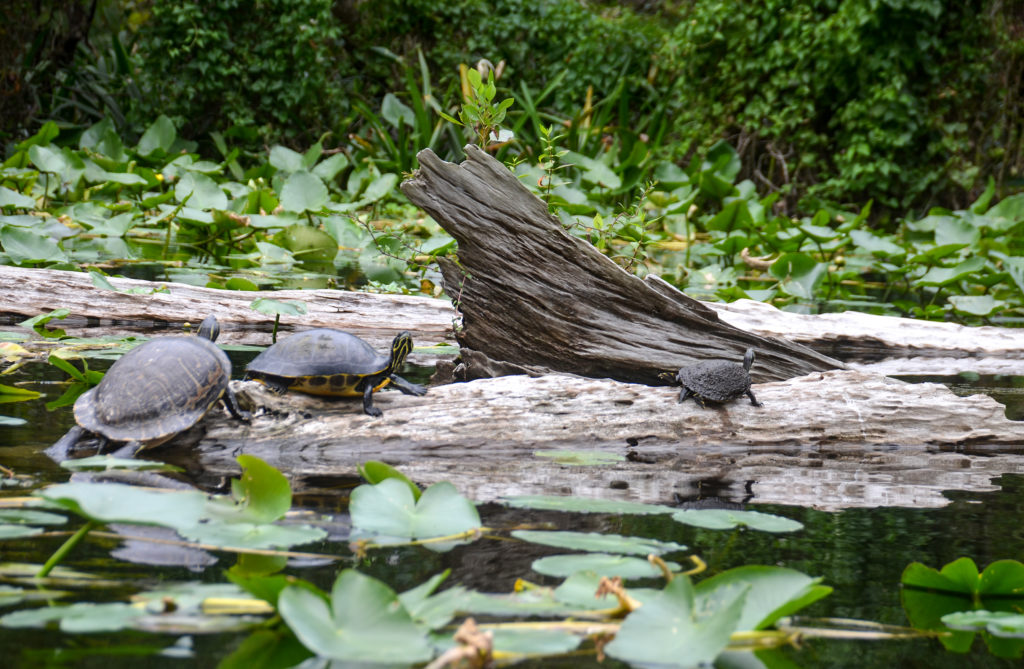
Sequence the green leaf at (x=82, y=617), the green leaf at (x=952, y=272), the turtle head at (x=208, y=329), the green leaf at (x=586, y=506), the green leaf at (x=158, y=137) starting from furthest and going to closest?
the green leaf at (x=158, y=137)
the green leaf at (x=952, y=272)
the turtle head at (x=208, y=329)
the green leaf at (x=586, y=506)
the green leaf at (x=82, y=617)

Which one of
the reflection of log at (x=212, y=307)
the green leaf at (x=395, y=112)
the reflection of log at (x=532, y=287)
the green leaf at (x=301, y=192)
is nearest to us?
the reflection of log at (x=532, y=287)

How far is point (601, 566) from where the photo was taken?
1.26 metres

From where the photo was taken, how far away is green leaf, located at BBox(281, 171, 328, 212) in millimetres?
4840

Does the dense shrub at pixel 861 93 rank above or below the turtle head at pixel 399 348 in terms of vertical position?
above

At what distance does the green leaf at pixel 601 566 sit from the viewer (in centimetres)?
124

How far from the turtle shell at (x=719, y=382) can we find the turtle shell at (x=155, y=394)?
1208mm

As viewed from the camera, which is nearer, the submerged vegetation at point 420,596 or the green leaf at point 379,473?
the submerged vegetation at point 420,596

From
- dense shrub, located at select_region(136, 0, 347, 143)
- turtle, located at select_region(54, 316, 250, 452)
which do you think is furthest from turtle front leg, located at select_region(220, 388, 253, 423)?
dense shrub, located at select_region(136, 0, 347, 143)

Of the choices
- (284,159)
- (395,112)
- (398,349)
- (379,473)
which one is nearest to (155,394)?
(398,349)

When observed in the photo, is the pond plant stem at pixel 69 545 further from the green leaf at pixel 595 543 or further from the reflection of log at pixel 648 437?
the reflection of log at pixel 648 437

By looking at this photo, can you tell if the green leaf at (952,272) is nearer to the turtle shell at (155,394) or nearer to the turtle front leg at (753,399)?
the turtle front leg at (753,399)

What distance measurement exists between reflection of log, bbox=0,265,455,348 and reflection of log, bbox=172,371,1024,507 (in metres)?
1.54

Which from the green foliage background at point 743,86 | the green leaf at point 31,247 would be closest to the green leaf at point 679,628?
the green leaf at point 31,247

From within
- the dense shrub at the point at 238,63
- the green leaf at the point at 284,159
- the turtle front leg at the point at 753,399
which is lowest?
the turtle front leg at the point at 753,399
